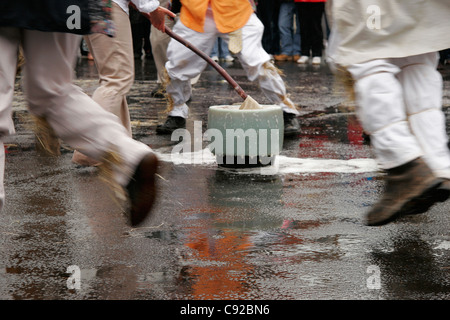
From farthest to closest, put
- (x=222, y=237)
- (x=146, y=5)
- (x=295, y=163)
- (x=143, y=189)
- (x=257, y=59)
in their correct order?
(x=257, y=59), (x=295, y=163), (x=146, y=5), (x=222, y=237), (x=143, y=189)

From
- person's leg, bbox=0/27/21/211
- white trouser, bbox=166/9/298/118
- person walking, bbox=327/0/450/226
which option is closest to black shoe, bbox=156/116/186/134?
white trouser, bbox=166/9/298/118

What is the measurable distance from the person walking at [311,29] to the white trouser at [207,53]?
7.44m

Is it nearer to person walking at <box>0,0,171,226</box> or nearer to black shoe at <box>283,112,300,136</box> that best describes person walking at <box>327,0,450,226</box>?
person walking at <box>0,0,171,226</box>

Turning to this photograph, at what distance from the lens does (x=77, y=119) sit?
3.41m

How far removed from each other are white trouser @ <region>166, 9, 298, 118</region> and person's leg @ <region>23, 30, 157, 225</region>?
348cm

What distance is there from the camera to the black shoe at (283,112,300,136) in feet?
23.7

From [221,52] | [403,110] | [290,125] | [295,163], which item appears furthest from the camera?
[221,52]

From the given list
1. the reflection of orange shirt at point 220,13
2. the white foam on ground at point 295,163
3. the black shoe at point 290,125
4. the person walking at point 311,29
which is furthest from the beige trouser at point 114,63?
the person walking at point 311,29

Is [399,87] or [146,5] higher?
[399,87]

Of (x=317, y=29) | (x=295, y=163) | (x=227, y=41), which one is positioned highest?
(x=227, y=41)

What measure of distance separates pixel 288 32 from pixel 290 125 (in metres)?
8.39

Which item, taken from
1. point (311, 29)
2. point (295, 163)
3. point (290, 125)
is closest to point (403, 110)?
point (295, 163)

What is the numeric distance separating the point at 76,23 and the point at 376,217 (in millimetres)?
1376

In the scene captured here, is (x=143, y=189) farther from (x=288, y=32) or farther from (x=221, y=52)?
(x=221, y=52)
